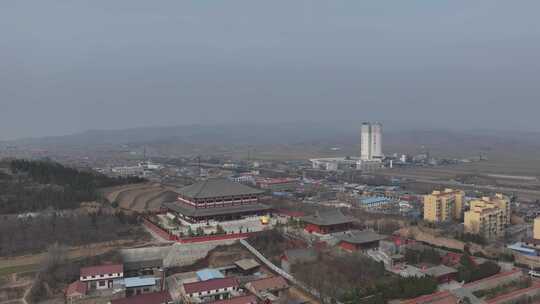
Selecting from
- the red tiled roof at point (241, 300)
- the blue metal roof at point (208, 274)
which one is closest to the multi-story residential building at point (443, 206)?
the blue metal roof at point (208, 274)

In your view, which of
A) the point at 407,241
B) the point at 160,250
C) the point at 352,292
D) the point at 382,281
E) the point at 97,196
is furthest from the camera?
the point at 97,196

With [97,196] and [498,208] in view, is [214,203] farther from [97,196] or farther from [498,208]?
[498,208]

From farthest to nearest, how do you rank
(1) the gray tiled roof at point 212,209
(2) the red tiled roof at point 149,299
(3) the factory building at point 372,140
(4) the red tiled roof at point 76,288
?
(3) the factory building at point 372,140, (1) the gray tiled roof at point 212,209, (4) the red tiled roof at point 76,288, (2) the red tiled roof at point 149,299

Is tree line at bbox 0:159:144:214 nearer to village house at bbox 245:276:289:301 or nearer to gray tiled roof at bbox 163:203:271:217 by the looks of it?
gray tiled roof at bbox 163:203:271:217

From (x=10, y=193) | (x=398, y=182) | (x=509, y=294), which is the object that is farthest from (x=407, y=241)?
(x=398, y=182)

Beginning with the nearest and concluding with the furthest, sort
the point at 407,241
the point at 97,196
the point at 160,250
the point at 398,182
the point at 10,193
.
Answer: the point at 160,250 → the point at 407,241 → the point at 10,193 → the point at 97,196 → the point at 398,182

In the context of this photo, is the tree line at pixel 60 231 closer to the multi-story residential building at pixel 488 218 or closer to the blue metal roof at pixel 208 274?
the blue metal roof at pixel 208 274

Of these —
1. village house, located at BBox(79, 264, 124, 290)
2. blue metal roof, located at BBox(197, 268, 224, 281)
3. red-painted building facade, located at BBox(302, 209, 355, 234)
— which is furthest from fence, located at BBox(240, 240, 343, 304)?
village house, located at BBox(79, 264, 124, 290)
